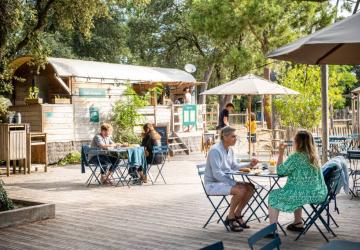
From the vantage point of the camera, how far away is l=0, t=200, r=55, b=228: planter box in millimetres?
6930

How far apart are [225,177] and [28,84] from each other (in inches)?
509

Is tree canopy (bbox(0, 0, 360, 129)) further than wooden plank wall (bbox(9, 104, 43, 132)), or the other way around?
wooden plank wall (bbox(9, 104, 43, 132))

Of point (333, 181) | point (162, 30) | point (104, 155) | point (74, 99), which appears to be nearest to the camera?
point (333, 181)

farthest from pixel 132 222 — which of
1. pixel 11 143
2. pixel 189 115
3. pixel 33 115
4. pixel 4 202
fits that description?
pixel 189 115

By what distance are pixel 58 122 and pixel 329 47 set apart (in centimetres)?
1169

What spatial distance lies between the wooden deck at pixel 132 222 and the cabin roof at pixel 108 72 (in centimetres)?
650

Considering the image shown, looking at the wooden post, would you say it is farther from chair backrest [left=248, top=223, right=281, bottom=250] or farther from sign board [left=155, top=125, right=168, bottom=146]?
chair backrest [left=248, top=223, right=281, bottom=250]

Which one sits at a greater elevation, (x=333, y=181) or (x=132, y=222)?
(x=333, y=181)

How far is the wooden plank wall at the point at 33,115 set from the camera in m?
15.3

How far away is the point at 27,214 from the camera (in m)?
7.16

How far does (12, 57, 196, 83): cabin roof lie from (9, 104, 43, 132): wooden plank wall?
147 centimetres

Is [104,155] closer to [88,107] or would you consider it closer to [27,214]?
[27,214]

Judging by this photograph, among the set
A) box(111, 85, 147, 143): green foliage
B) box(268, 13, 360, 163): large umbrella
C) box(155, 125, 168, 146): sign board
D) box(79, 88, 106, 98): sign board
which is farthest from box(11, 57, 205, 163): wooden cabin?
box(268, 13, 360, 163): large umbrella

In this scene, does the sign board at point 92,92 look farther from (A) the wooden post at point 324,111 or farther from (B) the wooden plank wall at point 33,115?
(A) the wooden post at point 324,111
